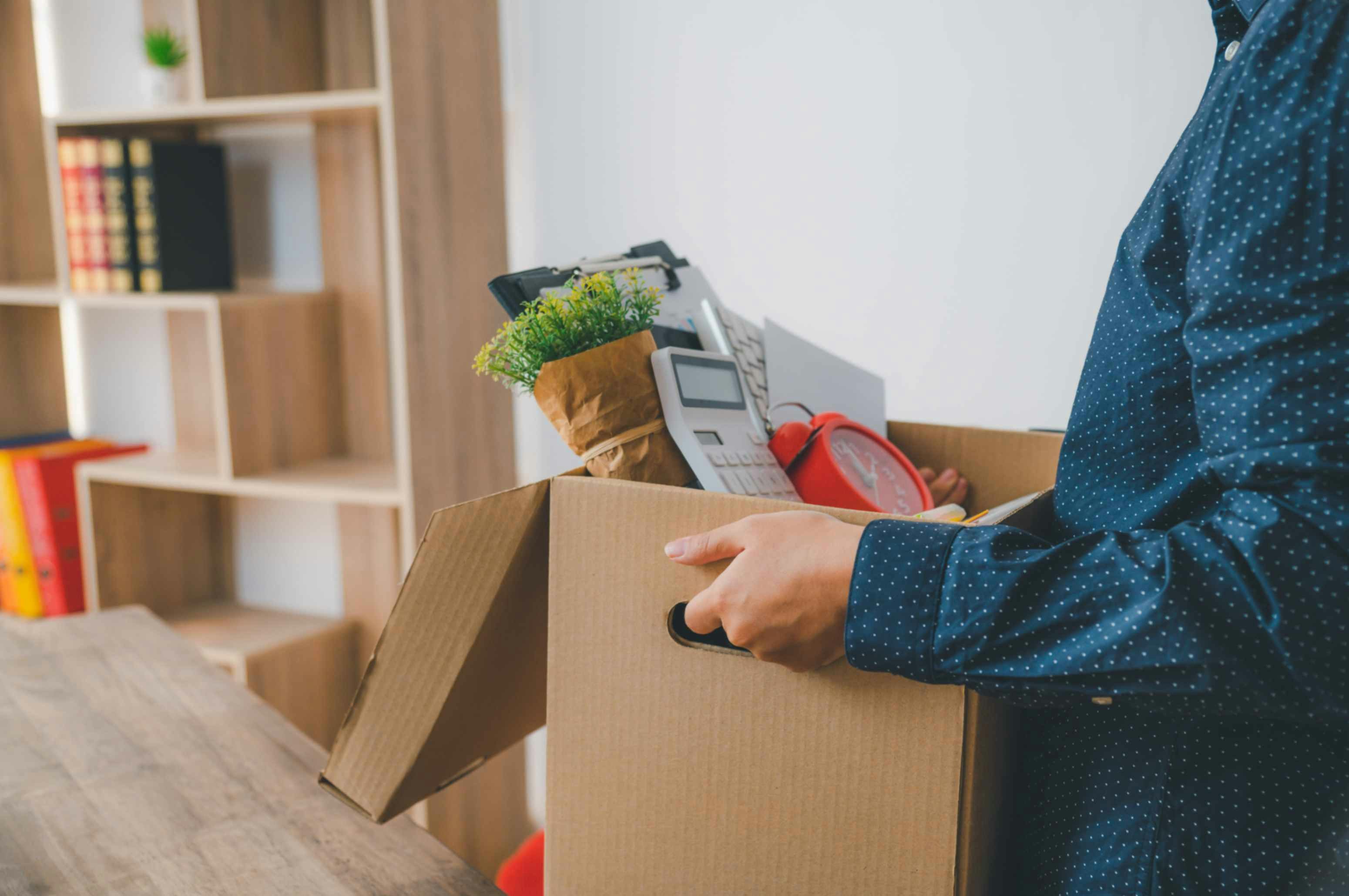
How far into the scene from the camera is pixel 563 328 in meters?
0.74

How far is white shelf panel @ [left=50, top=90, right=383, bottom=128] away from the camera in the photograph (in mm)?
1626

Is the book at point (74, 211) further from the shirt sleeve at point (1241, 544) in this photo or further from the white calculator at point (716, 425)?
the shirt sleeve at point (1241, 544)

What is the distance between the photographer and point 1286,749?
0.60 m

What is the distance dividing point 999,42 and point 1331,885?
1129 millimetres

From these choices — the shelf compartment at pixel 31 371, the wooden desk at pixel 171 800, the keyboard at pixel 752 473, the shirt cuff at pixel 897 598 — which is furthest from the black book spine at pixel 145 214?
the shirt cuff at pixel 897 598

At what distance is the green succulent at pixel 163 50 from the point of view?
1.91 meters

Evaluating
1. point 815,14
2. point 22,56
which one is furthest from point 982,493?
point 22,56

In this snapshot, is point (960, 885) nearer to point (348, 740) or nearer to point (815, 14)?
point (348, 740)

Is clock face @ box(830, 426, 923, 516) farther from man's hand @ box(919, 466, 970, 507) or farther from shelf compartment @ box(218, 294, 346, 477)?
shelf compartment @ box(218, 294, 346, 477)

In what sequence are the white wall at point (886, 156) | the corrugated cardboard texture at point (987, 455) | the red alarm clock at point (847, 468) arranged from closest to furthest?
the red alarm clock at point (847, 468) < the corrugated cardboard texture at point (987, 455) < the white wall at point (886, 156)

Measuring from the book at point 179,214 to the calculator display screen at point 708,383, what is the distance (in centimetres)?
150

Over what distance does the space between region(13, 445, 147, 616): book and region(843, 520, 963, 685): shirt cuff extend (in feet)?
6.60

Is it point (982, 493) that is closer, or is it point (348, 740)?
point (348, 740)

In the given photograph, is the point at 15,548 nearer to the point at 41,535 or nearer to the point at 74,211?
the point at 41,535
